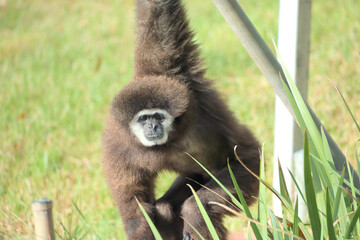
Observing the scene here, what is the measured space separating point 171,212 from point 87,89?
4.82 m

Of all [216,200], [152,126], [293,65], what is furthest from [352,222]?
[293,65]

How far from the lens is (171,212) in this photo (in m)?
4.24

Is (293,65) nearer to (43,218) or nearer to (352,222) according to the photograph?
(352,222)

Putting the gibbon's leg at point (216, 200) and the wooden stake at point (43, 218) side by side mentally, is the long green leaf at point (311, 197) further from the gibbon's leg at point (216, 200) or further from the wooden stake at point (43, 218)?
the wooden stake at point (43, 218)

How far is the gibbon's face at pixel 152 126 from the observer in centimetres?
404

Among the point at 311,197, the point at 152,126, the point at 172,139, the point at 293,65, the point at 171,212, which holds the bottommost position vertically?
the point at 171,212

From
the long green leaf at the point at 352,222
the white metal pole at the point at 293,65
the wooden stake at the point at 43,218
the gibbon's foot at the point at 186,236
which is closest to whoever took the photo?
the long green leaf at the point at 352,222

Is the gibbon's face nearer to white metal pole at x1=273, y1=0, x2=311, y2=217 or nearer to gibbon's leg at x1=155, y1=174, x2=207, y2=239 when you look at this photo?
gibbon's leg at x1=155, y1=174, x2=207, y2=239

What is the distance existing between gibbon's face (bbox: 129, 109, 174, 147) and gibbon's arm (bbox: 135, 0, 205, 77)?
1.26 ft

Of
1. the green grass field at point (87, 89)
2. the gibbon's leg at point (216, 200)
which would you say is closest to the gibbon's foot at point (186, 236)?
the gibbon's leg at point (216, 200)

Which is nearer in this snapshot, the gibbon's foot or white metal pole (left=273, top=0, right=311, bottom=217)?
the gibbon's foot

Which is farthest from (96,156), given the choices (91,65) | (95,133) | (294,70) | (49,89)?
(294,70)

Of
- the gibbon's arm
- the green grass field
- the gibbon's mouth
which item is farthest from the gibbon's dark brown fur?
the green grass field

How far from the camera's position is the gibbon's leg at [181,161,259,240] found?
13.1 feet
